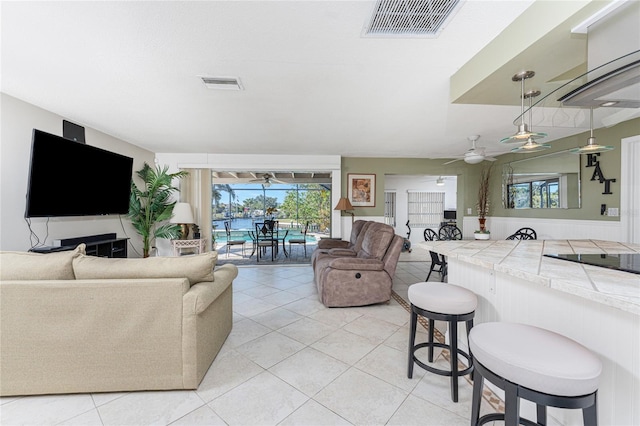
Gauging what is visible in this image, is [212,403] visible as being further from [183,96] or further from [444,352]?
[183,96]

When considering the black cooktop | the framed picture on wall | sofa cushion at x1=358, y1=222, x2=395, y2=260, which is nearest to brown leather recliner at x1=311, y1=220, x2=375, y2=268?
sofa cushion at x1=358, y1=222, x2=395, y2=260

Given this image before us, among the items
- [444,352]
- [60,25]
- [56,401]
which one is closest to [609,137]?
[444,352]

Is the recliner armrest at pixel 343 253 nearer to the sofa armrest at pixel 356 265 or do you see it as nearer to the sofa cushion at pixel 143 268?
the sofa armrest at pixel 356 265

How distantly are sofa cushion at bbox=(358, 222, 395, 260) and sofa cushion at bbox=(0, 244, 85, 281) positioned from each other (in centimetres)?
286

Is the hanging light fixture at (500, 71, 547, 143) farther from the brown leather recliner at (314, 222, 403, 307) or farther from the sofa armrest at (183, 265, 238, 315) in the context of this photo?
the sofa armrest at (183, 265, 238, 315)

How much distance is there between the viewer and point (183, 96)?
2.62 m

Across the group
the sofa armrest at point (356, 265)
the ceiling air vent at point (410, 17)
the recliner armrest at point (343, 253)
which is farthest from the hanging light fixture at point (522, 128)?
the recliner armrest at point (343, 253)

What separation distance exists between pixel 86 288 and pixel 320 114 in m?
2.71

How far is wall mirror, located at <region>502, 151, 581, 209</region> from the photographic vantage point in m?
4.10

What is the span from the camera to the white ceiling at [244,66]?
150 centimetres

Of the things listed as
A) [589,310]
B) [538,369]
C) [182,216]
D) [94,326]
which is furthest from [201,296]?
[182,216]

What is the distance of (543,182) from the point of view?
179 inches

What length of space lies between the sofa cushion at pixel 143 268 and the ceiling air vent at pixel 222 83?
158 centimetres

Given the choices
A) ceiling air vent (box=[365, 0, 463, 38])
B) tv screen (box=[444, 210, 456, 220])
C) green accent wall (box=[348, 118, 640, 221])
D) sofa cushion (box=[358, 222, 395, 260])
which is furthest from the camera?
tv screen (box=[444, 210, 456, 220])
